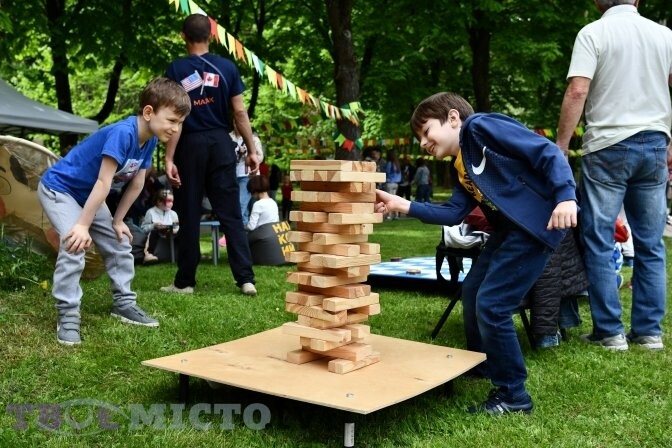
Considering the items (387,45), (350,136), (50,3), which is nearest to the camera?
(350,136)

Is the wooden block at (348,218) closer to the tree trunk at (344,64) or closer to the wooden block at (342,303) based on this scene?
the wooden block at (342,303)

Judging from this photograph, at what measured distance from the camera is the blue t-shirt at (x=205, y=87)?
6.05 meters

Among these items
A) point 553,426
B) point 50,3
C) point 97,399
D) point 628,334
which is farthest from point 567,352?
point 50,3

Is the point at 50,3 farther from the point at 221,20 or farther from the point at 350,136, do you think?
the point at 350,136

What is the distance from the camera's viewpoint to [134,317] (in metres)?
4.89

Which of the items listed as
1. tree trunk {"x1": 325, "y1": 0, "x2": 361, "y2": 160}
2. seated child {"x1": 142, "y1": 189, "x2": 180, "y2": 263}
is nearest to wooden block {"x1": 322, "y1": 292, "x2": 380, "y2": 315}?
seated child {"x1": 142, "y1": 189, "x2": 180, "y2": 263}

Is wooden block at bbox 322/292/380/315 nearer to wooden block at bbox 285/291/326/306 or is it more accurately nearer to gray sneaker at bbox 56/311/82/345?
wooden block at bbox 285/291/326/306

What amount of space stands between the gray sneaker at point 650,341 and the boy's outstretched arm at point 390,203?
84.5 inches

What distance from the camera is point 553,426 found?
337cm

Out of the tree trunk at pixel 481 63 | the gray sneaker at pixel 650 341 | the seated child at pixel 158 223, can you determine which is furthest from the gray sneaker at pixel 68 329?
the tree trunk at pixel 481 63

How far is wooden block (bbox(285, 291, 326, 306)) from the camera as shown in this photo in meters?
3.63

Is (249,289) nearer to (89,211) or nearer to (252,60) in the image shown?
(252,60)

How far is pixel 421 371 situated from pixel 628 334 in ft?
7.11

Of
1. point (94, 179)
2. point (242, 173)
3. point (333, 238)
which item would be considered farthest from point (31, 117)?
point (333, 238)
